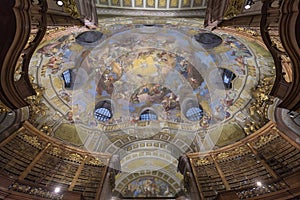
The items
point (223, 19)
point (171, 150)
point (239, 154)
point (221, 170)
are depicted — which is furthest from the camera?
point (171, 150)

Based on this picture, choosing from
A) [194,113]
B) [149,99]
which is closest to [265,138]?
[194,113]

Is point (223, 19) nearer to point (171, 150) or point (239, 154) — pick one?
point (239, 154)

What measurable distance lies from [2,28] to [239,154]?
10777mm

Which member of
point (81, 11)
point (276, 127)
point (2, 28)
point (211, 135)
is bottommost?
point (2, 28)

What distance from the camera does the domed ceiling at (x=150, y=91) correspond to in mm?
13383

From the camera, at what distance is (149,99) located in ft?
62.8

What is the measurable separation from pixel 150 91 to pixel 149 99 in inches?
27.5

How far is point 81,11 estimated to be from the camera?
820 centimetres

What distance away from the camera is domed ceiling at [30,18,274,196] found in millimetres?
13383

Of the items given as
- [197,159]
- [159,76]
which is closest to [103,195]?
[197,159]

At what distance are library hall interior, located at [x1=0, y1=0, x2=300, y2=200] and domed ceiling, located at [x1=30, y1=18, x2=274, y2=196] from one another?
0.08m

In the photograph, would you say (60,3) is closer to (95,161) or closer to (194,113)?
(95,161)

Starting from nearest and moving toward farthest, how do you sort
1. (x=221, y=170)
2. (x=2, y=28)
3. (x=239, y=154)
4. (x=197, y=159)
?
1. (x=2, y=28)
2. (x=221, y=170)
3. (x=239, y=154)
4. (x=197, y=159)

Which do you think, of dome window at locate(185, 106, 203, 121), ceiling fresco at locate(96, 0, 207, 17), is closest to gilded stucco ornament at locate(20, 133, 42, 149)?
ceiling fresco at locate(96, 0, 207, 17)
